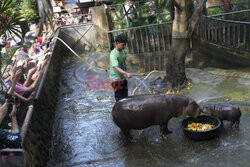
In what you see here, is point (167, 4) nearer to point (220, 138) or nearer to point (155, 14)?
point (155, 14)

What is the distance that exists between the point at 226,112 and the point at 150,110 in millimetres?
1410

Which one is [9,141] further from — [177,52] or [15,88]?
[177,52]

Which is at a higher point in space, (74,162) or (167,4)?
(167,4)

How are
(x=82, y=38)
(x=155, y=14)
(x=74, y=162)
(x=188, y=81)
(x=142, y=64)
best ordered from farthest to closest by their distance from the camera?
(x=82, y=38) < (x=155, y=14) < (x=142, y=64) < (x=188, y=81) < (x=74, y=162)

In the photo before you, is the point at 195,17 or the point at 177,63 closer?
the point at 195,17

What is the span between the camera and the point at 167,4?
10.1 m

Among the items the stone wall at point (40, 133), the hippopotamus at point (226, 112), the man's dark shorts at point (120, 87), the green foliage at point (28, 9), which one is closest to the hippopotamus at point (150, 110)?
the hippopotamus at point (226, 112)

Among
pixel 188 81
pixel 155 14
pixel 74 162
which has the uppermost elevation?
pixel 155 14

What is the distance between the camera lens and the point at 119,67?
18.7ft

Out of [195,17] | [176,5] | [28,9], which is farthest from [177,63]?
[28,9]

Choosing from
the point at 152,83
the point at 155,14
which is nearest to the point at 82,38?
the point at 155,14

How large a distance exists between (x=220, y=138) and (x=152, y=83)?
3325 millimetres

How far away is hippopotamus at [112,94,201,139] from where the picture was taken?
4.71m

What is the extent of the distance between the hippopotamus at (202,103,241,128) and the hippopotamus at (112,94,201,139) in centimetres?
27
